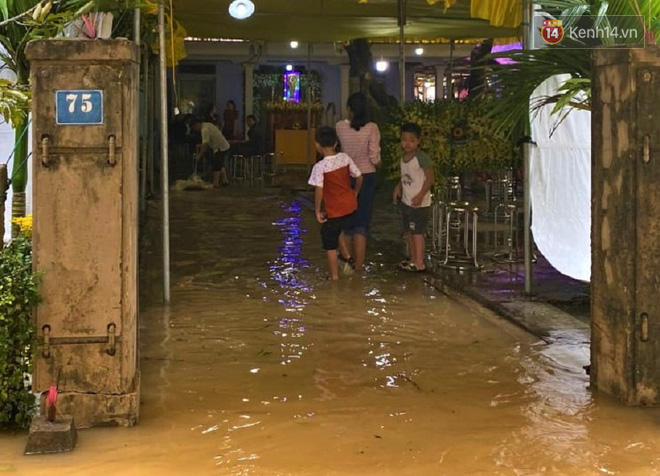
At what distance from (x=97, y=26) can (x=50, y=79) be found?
1.48m

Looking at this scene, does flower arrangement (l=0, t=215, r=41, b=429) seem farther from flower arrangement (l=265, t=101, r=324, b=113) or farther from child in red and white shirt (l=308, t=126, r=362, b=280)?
flower arrangement (l=265, t=101, r=324, b=113)

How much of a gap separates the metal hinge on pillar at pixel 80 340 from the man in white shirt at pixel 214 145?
48.8 ft

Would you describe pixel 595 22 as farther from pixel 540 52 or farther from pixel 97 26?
pixel 97 26

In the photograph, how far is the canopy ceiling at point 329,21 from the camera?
11.3 m

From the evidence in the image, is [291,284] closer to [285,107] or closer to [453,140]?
[453,140]

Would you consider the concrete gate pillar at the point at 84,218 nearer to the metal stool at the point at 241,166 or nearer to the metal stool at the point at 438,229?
the metal stool at the point at 438,229

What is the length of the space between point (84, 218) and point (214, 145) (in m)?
15.0

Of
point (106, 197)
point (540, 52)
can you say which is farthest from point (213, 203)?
point (106, 197)

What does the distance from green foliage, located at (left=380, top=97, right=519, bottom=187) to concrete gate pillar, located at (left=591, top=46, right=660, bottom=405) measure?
190 inches

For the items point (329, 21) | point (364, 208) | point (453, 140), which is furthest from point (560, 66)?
point (329, 21)

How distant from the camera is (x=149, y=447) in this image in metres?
4.29

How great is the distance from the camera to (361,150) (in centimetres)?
914

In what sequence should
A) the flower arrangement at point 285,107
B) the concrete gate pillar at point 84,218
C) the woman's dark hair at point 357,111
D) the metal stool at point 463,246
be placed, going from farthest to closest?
the flower arrangement at point 285,107 < the metal stool at point 463,246 < the woman's dark hair at point 357,111 < the concrete gate pillar at point 84,218

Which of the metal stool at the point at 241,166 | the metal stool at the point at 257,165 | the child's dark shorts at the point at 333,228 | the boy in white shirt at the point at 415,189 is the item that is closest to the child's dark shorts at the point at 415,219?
the boy in white shirt at the point at 415,189
